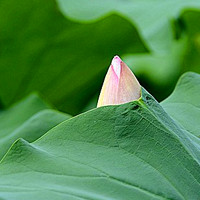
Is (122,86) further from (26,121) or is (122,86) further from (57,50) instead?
(57,50)

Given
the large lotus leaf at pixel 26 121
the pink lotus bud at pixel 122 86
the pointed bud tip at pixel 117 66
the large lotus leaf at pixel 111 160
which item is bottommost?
the large lotus leaf at pixel 26 121

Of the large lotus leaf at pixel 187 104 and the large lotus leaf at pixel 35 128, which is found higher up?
the large lotus leaf at pixel 187 104

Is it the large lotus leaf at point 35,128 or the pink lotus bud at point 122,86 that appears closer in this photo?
the pink lotus bud at point 122,86

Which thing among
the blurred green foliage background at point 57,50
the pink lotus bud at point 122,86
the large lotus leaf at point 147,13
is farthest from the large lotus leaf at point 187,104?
the large lotus leaf at point 147,13

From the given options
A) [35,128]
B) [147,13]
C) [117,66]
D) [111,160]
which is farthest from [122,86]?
[147,13]

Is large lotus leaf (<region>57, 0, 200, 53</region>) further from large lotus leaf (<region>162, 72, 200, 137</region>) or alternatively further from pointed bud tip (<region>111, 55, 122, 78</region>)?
pointed bud tip (<region>111, 55, 122, 78</region>)

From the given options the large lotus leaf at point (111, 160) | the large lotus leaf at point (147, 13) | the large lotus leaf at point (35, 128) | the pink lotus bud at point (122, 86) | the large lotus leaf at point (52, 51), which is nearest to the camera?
the large lotus leaf at point (111, 160)

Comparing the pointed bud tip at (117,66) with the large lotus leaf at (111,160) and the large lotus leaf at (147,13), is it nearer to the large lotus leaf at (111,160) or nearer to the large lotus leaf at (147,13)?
the large lotus leaf at (111,160)
